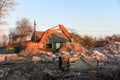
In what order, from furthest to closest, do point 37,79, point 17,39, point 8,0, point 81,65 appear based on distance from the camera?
point 17,39 < point 8,0 < point 81,65 < point 37,79

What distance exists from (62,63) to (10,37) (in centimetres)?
6350

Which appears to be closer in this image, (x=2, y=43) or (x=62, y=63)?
(x=62, y=63)

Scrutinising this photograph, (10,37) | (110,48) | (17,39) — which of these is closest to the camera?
(110,48)

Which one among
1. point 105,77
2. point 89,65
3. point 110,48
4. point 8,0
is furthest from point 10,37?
point 105,77

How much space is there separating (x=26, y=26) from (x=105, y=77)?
234 ft

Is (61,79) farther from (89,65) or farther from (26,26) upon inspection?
(26,26)

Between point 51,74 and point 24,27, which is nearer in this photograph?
point 51,74

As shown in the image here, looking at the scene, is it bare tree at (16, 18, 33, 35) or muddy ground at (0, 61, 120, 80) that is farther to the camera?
bare tree at (16, 18, 33, 35)

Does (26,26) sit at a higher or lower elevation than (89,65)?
higher

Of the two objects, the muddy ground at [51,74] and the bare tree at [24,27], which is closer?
the muddy ground at [51,74]

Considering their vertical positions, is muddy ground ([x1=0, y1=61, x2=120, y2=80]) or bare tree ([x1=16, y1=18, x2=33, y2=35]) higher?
bare tree ([x1=16, y1=18, x2=33, y2=35])

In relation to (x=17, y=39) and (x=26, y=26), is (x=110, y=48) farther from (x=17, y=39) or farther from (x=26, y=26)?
(x=26, y=26)

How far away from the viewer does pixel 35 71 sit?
1808 cm

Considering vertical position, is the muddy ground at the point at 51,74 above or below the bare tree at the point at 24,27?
below
